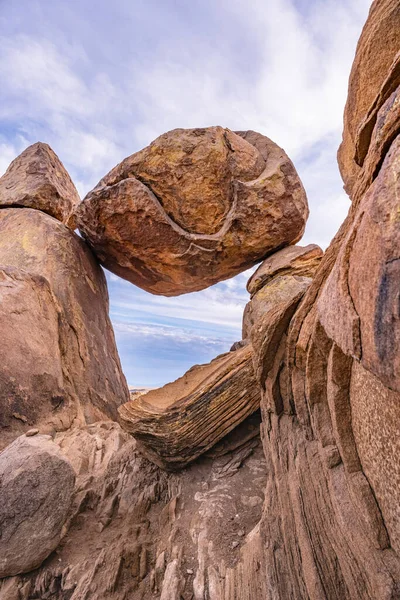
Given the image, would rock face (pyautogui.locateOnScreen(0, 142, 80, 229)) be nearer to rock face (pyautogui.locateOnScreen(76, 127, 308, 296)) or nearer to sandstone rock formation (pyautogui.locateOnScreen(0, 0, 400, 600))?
rock face (pyautogui.locateOnScreen(76, 127, 308, 296))

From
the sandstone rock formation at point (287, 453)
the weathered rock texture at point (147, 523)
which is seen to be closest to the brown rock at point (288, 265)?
the sandstone rock formation at point (287, 453)

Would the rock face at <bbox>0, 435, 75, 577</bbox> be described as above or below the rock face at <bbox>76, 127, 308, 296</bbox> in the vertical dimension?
below

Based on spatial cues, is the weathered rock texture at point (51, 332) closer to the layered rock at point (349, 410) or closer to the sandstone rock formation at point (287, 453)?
the sandstone rock formation at point (287, 453)

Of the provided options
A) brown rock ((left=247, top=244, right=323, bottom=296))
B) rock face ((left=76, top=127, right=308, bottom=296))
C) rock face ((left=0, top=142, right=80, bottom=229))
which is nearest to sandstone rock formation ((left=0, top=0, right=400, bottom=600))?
brown rock ((left=247, top=244, right=323, bottom=296))

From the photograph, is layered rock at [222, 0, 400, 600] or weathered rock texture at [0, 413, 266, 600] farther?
weathered rock texture at [0, 413, 266, 600]

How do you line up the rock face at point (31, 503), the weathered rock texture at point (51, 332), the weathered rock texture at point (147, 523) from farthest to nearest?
1. the weathered rock texture at point (51, 332)
2. the rock face at point (31, 503)
3. the weathered rock texture at point (147, 523)

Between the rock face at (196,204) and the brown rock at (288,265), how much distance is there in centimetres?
57

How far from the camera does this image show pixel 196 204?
377 inches

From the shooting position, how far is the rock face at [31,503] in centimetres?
460

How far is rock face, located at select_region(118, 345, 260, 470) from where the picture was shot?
6449 mm

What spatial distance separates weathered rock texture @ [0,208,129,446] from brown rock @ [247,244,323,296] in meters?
5.38

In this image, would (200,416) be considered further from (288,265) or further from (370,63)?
(370,63)

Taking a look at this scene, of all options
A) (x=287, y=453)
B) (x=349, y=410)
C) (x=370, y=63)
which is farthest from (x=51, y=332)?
(x=370, y=63)

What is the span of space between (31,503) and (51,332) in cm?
464
